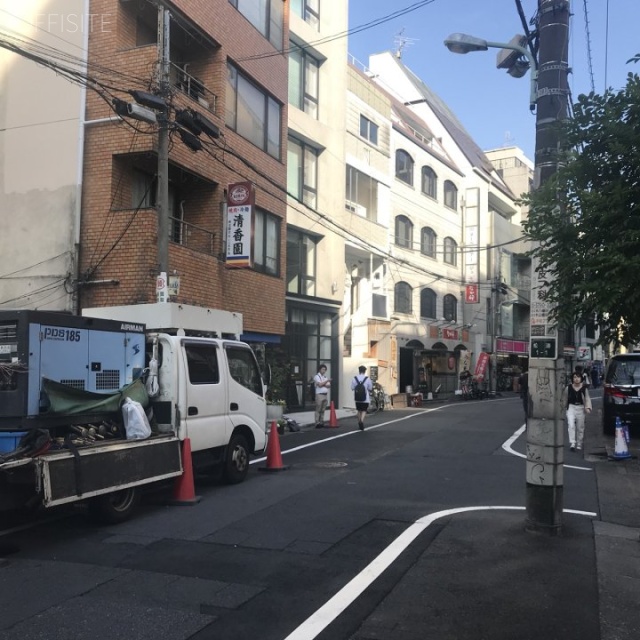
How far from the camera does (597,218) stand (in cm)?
582

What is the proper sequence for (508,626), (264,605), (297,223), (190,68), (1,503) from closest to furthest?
(508,626) → (264,605) → (1,503) → (190,68) → (297,223)

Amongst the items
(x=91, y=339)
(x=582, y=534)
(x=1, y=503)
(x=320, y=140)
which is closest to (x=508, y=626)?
(x=582, y=534)

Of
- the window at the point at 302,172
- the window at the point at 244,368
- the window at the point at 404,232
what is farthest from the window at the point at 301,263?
the window at the point at 244,368

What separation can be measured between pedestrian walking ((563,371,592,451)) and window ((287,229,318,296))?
1086 centimetres

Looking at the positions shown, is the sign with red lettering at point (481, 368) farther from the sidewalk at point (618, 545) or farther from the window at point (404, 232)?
the sidewalk at point (618, 545)

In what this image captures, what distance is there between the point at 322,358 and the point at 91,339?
55.1 feet

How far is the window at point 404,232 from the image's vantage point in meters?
32.3

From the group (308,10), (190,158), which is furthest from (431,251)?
(190,158)

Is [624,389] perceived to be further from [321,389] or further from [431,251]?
[431,251]

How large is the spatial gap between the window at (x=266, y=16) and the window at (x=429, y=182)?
16.4 metres

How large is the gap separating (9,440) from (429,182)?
106 feet

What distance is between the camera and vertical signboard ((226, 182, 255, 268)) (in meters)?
16.1

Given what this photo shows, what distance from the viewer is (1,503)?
617cm

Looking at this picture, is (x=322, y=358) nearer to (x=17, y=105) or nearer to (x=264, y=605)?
(x=17, y=105)
